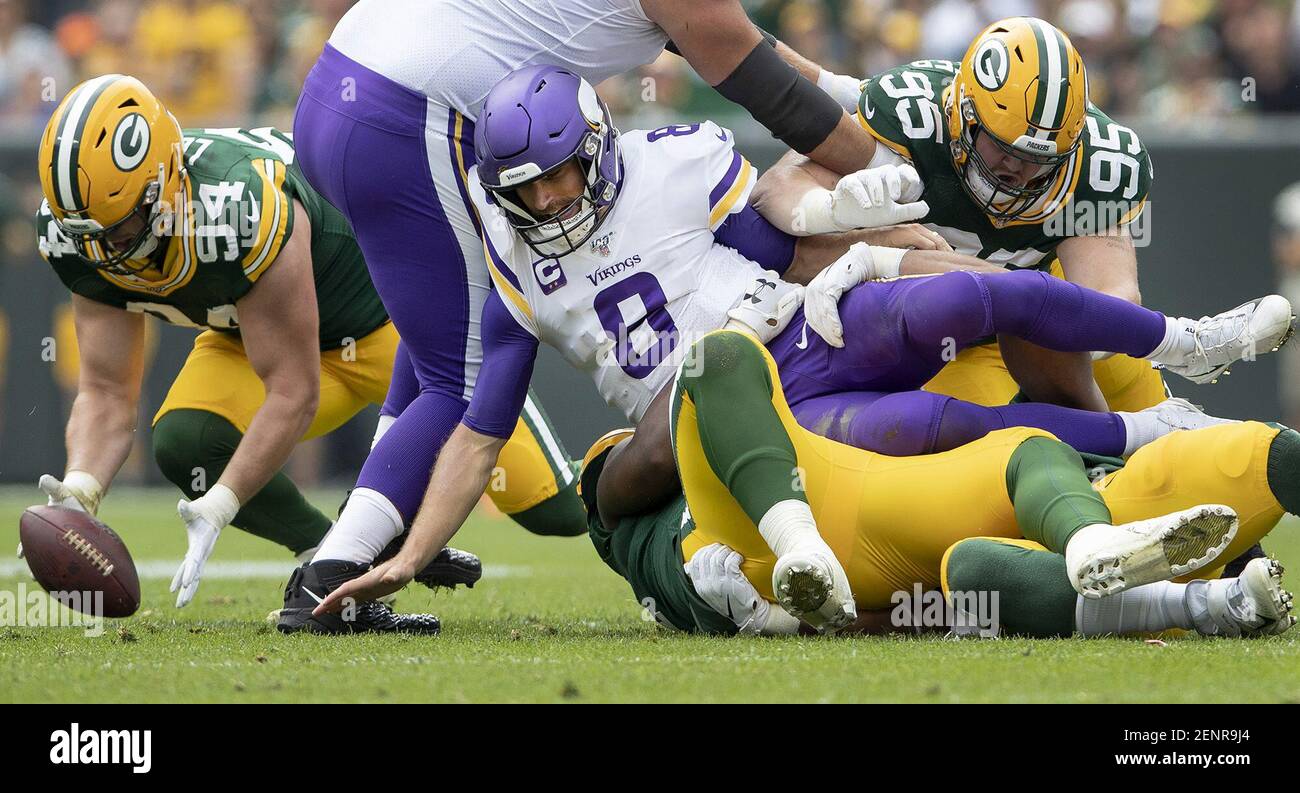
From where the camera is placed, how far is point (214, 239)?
4.88 metres

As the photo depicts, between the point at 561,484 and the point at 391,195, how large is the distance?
1.50 metres

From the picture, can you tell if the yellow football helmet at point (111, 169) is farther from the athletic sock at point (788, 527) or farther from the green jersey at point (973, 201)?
the athletic sock at point (788, 527)

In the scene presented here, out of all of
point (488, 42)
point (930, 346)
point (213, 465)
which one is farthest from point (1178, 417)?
point (213, 465)

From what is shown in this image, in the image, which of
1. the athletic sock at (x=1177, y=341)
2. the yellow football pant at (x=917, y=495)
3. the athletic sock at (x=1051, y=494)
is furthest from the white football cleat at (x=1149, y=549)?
the athletic sock at (x=1177, y=341)

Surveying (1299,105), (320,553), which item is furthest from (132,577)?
(1299,105)

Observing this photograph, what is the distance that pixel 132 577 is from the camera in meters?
4.55

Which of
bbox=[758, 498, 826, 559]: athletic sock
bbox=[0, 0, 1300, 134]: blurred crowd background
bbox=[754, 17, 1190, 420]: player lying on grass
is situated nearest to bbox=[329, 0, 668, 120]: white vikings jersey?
bbox=[754, 17, 1190, 420]: player lying on grass

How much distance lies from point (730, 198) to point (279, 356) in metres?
1.59

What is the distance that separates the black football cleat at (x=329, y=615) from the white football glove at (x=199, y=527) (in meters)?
0.33

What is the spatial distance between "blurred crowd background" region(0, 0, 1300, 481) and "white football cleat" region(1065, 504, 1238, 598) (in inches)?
284

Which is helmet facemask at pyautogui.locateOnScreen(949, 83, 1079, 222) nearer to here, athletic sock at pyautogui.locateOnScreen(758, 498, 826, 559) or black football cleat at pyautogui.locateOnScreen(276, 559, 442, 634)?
athletic sock at pyautogui.locateOnScreen(758, 498, 826, 559)

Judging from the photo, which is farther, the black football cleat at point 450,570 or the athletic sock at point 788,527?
the black football cleat at point 450,570

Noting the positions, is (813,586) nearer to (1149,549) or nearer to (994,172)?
(1149,549)

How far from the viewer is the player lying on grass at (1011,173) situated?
4.28m
